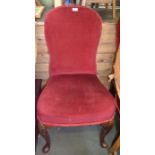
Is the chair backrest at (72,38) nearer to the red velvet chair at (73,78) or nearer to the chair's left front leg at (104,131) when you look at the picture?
the red velvet chair at (73,78)

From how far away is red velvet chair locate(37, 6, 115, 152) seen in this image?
4.71 ft

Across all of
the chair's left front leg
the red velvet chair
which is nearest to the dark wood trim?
the red velvet chair

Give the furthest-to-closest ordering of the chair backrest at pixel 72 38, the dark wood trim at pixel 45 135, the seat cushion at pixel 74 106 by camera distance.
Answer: the chair backrest at pixel 72 38
the dark wood trim at pixel 45 135
the seat cushion at pixel 74 106

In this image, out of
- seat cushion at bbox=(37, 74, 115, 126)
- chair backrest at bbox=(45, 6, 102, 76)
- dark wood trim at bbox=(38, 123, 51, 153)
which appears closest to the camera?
seat cushion at bbox=(37, 74, 115, 126)

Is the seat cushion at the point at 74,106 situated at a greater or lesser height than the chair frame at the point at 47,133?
greater

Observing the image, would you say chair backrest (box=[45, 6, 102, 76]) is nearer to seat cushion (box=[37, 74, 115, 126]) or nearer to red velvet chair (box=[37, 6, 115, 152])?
red velvet chair (box=[37, 6, 115, 152])

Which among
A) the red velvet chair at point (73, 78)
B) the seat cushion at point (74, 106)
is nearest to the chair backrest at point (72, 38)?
the red velvet chair at point (73, 78)

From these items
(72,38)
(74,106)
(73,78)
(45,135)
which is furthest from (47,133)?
(72,38)

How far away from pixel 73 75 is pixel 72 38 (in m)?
0.26

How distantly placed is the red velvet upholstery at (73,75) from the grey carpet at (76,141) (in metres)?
0.38

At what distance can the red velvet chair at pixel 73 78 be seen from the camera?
56.5 inches
